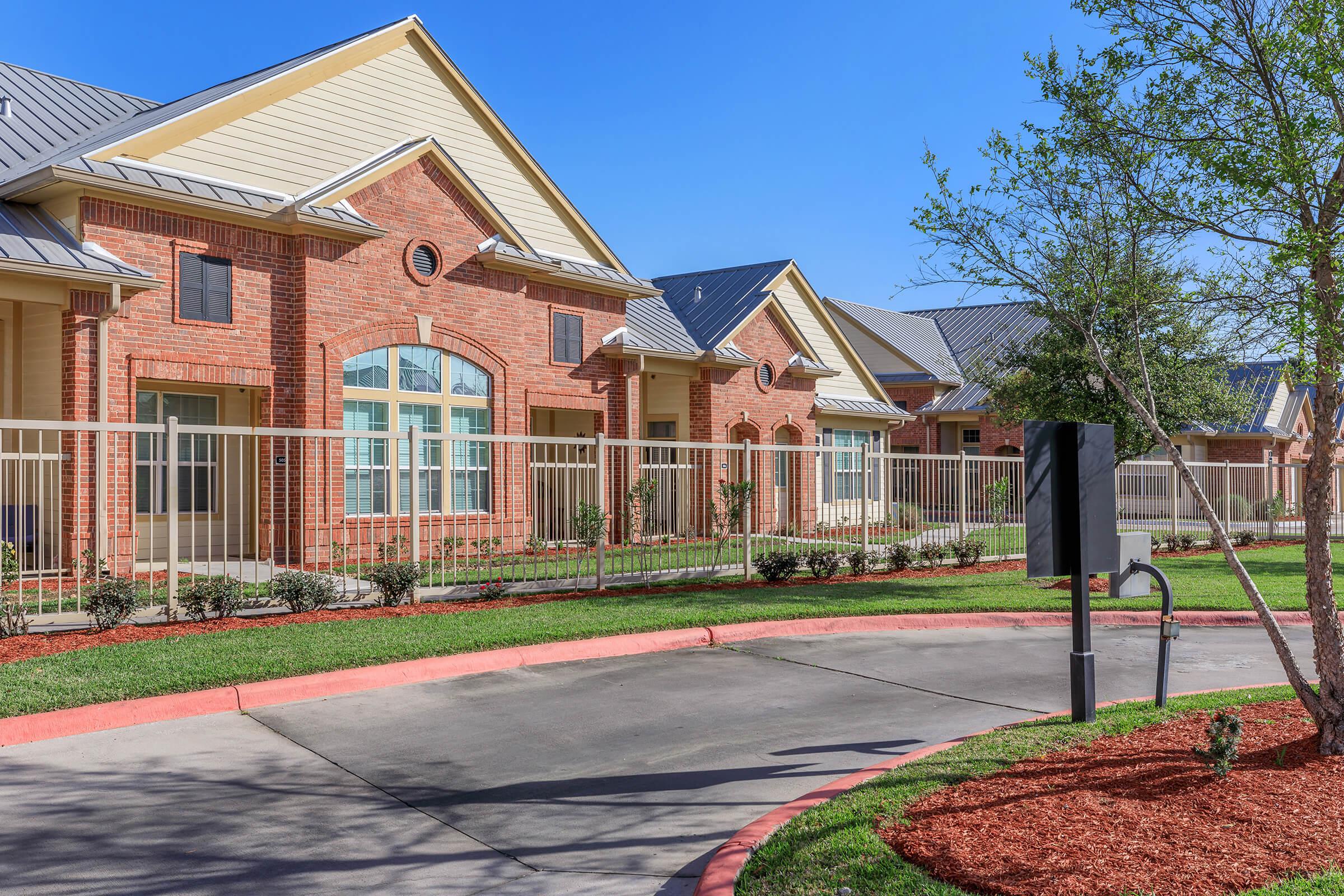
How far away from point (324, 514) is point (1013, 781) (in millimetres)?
12851

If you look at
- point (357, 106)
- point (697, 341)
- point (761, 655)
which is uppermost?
point (357, 106)

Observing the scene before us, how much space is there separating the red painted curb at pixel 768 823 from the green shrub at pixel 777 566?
8271 mm

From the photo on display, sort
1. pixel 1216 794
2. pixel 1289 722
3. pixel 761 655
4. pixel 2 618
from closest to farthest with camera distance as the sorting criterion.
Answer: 1. pixel 1216 794
2. pixel 1289 722
3. pixel 2 618
4. pixel 761 655

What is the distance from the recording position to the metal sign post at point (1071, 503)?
6.50 m

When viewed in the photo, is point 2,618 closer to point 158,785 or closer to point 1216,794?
point 158,785

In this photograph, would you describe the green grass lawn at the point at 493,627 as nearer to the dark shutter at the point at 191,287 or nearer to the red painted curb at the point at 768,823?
the red painted curb at the point at 768,823

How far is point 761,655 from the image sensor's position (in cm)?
1025

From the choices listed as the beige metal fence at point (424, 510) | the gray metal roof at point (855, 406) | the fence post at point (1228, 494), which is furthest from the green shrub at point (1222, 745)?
the gray metal roof at point (855, 406)

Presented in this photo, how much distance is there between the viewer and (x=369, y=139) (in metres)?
18.8

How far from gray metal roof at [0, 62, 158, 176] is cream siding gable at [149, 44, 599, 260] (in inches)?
114

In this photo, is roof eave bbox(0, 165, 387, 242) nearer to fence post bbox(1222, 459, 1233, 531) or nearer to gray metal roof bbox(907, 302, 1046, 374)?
fence post bbox(1222, 459, 1233, 531)

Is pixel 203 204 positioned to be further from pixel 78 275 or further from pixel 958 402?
pixel 958 402

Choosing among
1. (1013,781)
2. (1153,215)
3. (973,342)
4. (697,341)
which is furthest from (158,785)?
(973,342)

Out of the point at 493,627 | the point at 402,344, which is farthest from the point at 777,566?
the point at 402,344
